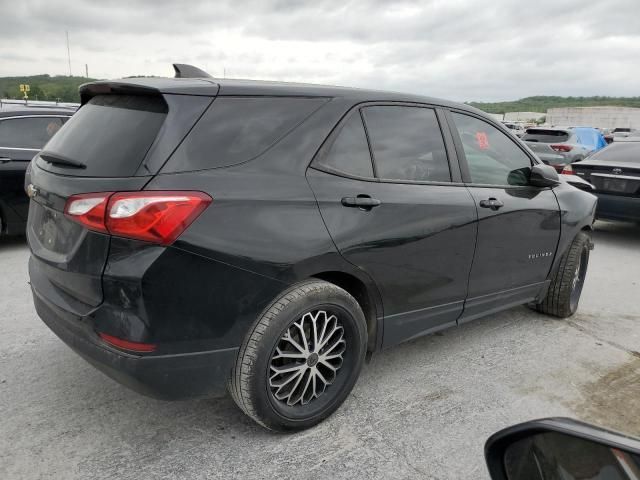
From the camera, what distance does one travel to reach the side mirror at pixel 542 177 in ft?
12.5

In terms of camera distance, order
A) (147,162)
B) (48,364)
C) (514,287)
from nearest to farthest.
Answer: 1. (147,162)
2. (48,364)
3. (514,287)

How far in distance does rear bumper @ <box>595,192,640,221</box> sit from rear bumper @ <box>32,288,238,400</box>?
6.83 metres

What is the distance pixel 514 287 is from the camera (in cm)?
383

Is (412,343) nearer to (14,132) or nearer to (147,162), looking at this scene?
(147,162)

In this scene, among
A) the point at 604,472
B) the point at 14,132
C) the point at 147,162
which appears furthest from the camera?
the point at 14,132

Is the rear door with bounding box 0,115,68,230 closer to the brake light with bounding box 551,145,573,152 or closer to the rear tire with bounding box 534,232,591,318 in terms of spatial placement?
the rear tire with bounding box 534,232,591,318

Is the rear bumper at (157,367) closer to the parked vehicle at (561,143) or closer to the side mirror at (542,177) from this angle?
the side mirror at (542,177)

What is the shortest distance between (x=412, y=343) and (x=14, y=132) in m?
5.15

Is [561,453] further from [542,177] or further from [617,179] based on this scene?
[617,179]

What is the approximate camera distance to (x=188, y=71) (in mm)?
3051

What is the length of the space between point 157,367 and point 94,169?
2.95ft

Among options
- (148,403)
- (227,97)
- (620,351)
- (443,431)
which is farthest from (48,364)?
(620,351)

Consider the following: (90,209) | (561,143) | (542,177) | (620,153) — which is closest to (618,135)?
(561,143)

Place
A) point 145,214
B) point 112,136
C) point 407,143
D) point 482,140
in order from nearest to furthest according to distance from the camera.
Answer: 1. point 145,214
2. point 112,136
3. point 407,143
4. point 482,140
